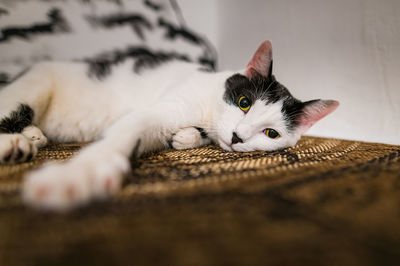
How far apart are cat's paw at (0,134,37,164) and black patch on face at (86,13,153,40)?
1142 millimetres

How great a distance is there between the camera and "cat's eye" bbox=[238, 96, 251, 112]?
919 mm

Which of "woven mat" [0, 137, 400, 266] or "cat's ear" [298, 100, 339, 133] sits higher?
"cat's ear" [298, 100, 339, 133]

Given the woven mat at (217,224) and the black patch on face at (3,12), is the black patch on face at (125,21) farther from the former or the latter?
the woven mat at (217,224)

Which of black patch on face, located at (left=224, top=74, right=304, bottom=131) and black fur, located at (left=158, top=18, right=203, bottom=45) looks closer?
black patch on face, located at (left=224, top=74, right=304, bottom=131)

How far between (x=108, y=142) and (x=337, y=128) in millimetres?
1513

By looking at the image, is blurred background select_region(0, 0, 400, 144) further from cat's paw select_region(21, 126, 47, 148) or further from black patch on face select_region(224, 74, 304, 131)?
black patch on face select_region(224, 74, 304, 131)

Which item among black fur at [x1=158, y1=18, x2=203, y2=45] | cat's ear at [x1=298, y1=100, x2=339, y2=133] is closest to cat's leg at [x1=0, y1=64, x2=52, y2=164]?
black fur at [x1=158, y1=18, x2=203, y2=45]

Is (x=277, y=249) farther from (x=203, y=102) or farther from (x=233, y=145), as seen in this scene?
(x=203, y=102)

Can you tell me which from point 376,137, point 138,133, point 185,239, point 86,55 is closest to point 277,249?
point 185,239

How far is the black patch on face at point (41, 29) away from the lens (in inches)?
47.5

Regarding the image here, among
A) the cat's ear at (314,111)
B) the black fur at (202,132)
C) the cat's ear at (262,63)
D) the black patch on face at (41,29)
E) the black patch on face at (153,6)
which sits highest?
the black patch on face at (153,6)

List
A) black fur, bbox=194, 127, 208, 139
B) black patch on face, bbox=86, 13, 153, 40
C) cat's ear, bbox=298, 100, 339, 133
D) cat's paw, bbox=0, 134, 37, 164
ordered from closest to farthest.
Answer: cat's paw, bbox=0, 134, 37, 164 → cat's ear, bbox=298, 100, 339, 133 → black fur, bbox=194, 127, 208, 139 → black patch on face, bbox=86, 13, 153, 40

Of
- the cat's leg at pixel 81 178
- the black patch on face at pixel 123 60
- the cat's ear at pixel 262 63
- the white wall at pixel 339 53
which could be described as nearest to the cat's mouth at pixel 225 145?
the cat's ear at pixel 262 63

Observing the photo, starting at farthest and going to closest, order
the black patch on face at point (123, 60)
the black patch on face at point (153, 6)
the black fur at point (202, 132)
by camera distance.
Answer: the black patch on face at point (153, 6)
the black patch on face at point (123, 60)
the black fur at point (202, 132)
